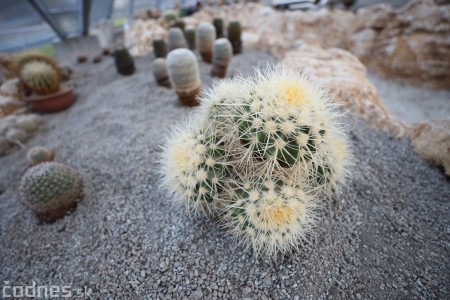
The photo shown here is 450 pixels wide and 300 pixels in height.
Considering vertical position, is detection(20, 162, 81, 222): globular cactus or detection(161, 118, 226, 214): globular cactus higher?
detection(161, 118, 226, 214): globular cactus

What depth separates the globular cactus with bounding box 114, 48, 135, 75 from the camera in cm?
403

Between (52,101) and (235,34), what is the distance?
302cm

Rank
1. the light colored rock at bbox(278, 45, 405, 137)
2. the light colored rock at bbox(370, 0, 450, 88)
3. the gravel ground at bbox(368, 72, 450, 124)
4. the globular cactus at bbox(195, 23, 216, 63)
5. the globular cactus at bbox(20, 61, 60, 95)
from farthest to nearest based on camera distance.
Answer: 1. the light colored rock at bbox(370, 0, 450, 88)
2. the gravel ground at bbox(368, 72, 450, 124)
3. the globular cactus at bbox(195, 23, 216, 63)
4. the globular cactus at bbox(20, 61, 60, 95)
5. the light colored rock at bbox(278, 45, 405, 137)

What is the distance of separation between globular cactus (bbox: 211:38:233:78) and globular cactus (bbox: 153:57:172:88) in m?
0.65

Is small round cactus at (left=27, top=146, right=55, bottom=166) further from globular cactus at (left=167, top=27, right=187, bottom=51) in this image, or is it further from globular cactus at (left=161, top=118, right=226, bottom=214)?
globular cactus at (left=167, top=27, right=187, bottom=51)

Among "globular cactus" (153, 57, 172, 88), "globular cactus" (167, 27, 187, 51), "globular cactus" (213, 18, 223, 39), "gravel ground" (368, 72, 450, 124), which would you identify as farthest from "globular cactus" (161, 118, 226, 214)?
"gravel ground" (368, 72, 450, 124)

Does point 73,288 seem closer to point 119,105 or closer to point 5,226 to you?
point 5,226

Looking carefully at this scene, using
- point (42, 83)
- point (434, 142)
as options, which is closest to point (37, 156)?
point (42, 83)

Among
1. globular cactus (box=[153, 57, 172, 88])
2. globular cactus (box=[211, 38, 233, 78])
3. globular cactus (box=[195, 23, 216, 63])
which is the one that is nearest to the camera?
globular cactus (box=[211, 38, 233, 78])

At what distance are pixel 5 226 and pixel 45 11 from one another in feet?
16.3

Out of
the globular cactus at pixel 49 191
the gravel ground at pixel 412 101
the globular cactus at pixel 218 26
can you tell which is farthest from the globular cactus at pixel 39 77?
the gravel ground at pixel 412 101

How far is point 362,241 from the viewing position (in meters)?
1.53

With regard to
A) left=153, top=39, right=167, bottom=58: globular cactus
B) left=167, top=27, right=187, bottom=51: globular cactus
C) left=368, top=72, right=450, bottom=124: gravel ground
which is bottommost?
left=368, top=72, right=450, bottom=124: gravel ground

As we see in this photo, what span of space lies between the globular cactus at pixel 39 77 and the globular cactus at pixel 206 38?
2.19m
